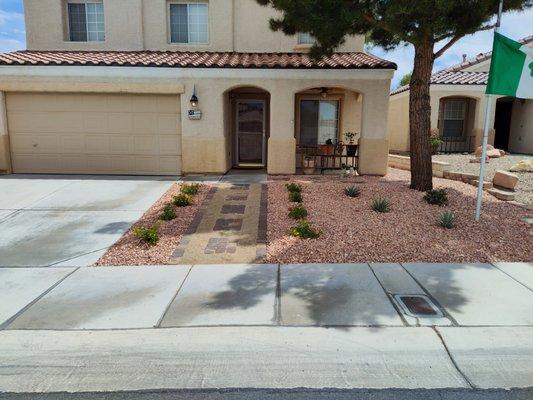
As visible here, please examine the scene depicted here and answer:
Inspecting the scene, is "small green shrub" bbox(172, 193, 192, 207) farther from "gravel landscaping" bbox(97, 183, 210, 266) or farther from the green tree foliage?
the green tree foliage

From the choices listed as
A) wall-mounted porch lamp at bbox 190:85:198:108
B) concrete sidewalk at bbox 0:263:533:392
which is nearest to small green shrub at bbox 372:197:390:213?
concrete sidewalk at bbox 0:263:533:392

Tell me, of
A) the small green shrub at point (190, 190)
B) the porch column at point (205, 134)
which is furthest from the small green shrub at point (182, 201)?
the porch column at point (205, 134)

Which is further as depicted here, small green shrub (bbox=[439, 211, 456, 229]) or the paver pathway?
small green shrub (bbox=[439, 211, 456, 229])

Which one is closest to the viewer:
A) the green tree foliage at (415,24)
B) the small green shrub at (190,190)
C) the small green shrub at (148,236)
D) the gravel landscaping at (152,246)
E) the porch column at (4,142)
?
the gravel landscaping at (152,246)

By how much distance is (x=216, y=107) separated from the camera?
13.0 m

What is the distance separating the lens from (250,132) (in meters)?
15.9

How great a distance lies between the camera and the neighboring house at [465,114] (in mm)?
19531

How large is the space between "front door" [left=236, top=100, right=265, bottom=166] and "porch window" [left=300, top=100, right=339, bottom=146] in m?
1.54

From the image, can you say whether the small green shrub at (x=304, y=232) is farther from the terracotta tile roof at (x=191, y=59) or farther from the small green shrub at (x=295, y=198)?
the terracotta tile roof at (x=191, y=59)

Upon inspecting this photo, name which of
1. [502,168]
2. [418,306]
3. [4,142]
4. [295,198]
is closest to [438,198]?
[295,198]

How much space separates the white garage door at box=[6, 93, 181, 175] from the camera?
516 inches

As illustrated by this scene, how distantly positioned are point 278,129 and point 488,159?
910cm

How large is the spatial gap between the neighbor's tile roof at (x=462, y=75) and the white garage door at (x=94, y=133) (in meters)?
12.9

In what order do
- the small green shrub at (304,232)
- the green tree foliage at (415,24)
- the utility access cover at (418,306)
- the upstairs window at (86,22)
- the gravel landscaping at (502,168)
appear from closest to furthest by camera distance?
the utility access cover at (418,306)
the small green shrub at (304,232)
the green tree foliage at (415,24)
the gravel landscaping at (502,168)
the upstairs window at (86,22)
